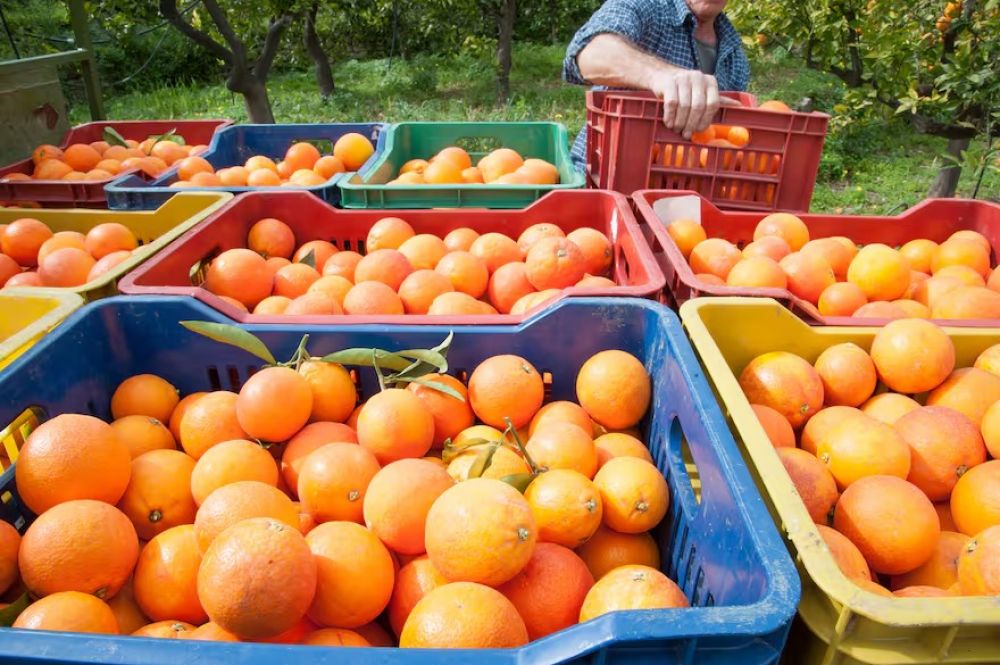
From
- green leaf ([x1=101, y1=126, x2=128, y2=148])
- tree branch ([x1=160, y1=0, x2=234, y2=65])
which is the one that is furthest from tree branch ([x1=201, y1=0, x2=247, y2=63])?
green leaf ([x1=101, y1=126, x2=128, y2=148])

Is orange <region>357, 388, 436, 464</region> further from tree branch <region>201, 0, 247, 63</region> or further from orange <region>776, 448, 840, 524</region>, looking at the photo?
tree branch <region>201, 0, 247, 63</region>

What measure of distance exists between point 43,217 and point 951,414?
10.1 ft

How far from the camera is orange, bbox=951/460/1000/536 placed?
4.30 feet

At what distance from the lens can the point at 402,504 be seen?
50.5 inches

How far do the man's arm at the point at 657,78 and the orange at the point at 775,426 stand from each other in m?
1.39

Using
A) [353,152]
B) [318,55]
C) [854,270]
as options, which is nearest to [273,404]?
[854,270]

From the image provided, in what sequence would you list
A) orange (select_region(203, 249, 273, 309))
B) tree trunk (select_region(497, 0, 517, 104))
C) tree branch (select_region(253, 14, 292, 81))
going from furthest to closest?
tree trunk (select_region(497, 0, 517, 104))
tree branch (select_region(253, 14, 292, 81))
orange (select_region(203, 249, 273, 309))

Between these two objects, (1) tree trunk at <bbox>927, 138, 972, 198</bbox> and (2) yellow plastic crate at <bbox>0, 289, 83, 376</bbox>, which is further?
(1) tree trunk at <bbox>927, 138, 972, 198</bbox>

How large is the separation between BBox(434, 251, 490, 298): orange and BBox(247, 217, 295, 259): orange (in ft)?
2.18

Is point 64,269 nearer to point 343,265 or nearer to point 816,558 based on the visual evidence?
point 343,265

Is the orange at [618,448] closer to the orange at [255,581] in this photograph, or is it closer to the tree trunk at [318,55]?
the orange at [255,581]

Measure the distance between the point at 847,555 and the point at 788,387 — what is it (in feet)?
1.66

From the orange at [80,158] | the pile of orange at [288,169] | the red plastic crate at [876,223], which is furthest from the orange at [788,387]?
the orange at [80,158]

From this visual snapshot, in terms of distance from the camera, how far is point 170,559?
1.25 m
